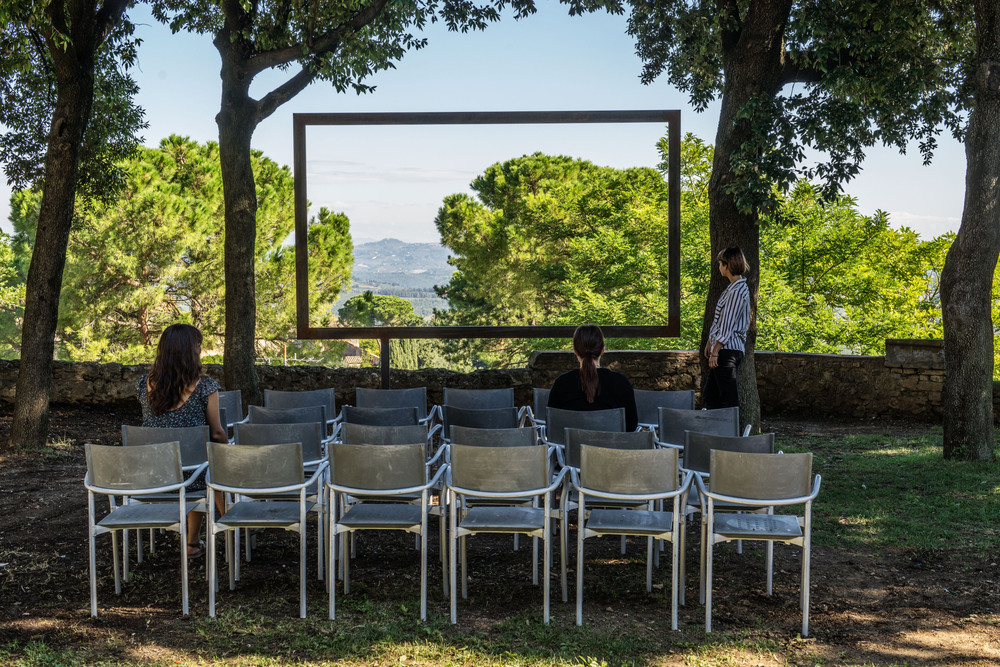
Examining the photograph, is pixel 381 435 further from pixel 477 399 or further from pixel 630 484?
pixel 477 399

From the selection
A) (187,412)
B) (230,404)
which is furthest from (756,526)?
(230,404)

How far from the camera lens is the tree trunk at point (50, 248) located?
265 inches

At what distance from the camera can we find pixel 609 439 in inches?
145

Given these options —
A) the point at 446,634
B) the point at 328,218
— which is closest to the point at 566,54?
the point at 328,218

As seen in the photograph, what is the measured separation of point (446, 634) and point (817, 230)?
51.0 feet

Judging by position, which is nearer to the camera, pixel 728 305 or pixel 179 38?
pixel 728 305

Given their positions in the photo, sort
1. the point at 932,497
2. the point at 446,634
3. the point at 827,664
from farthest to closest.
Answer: the point at 932,497
the point at 446,634
the point at 827,664

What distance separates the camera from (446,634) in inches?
127

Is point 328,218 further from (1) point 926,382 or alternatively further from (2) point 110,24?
(1) point 926,382

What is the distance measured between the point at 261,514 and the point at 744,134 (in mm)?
5006

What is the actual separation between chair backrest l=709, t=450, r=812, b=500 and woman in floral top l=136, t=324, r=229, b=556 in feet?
8.20

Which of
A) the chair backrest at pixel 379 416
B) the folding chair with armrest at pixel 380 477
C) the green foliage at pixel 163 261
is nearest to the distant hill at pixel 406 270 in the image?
the chair backrest at pixel 379 416

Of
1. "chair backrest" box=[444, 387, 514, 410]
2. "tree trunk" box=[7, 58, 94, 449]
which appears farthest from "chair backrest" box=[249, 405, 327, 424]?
"tree trunk" box=[7, 58, 94, 449]

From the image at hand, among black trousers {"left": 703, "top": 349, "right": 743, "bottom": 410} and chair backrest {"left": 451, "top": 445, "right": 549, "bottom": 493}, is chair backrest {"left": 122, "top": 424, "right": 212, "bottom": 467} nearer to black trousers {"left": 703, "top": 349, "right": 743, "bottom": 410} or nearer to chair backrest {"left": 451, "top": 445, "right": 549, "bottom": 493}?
chair backrest {"left": 451, "top": 445, "right": 549, "bottom": 493}
